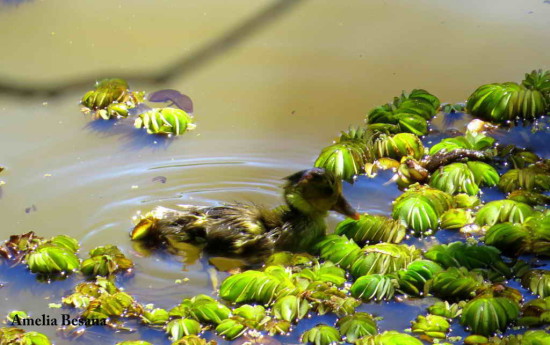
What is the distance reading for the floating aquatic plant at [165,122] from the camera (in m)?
5.44

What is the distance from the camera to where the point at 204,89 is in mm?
5957

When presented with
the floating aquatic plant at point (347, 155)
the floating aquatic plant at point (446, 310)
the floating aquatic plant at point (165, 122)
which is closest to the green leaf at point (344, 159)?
the floating aquatic plant at point (347, 155)

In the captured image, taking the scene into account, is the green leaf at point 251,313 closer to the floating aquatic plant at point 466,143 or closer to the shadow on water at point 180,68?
the floating aquatic plant at point 466,143

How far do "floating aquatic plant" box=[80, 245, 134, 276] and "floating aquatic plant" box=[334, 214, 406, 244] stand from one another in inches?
43.2

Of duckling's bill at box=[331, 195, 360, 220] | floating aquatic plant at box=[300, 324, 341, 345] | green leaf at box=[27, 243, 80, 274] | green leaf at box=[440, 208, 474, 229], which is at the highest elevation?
duckling's bill at box=[331, 195, 360, 220]

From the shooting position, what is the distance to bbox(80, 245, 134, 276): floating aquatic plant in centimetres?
425

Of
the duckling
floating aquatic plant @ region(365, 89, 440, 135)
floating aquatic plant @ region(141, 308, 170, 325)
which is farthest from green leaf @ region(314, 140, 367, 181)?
floating aquatic plant @ region(141, 308, 170, 325)

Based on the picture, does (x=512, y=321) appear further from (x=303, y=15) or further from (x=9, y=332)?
(x=303, y=15)

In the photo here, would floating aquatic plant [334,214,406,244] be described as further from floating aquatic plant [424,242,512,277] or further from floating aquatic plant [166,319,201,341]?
floating aquatic plant [166,319,201,341]

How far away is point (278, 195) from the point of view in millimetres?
4969

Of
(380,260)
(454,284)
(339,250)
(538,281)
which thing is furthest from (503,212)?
(339,250)

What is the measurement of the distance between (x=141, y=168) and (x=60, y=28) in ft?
6.55

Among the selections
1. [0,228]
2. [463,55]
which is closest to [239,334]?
[0,228]

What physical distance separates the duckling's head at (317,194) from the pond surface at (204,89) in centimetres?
22
